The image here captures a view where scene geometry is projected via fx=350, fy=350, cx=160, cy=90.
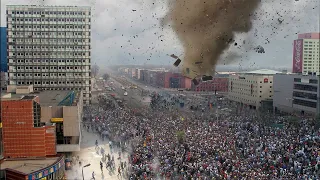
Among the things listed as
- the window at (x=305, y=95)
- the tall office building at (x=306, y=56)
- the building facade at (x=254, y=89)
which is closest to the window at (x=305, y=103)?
the window at (x=305, y=95)

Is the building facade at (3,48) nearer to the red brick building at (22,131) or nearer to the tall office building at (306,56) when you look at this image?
the red brick building at (22,131)

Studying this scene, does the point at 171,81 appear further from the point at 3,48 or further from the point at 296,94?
the point at 3,48

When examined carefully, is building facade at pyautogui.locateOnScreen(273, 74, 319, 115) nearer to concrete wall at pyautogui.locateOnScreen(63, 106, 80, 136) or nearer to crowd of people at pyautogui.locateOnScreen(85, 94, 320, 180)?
crowd of people at pyautogui.locateOnScreen(85, 94, 320, 180)

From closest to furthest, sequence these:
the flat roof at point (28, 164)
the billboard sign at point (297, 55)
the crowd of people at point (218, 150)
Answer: the flat roof at point (28, 164), the crowd of people at point (218, 150), the billboard sign at point (297, 55)

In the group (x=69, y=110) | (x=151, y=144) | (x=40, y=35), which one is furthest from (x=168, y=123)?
(x=40, y=35)

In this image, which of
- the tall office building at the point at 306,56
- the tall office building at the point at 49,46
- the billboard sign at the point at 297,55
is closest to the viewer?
the tall office building at the point at 49,46

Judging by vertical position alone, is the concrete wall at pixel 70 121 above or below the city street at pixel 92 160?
above

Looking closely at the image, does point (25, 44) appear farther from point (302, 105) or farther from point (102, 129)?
point (302, 105)
